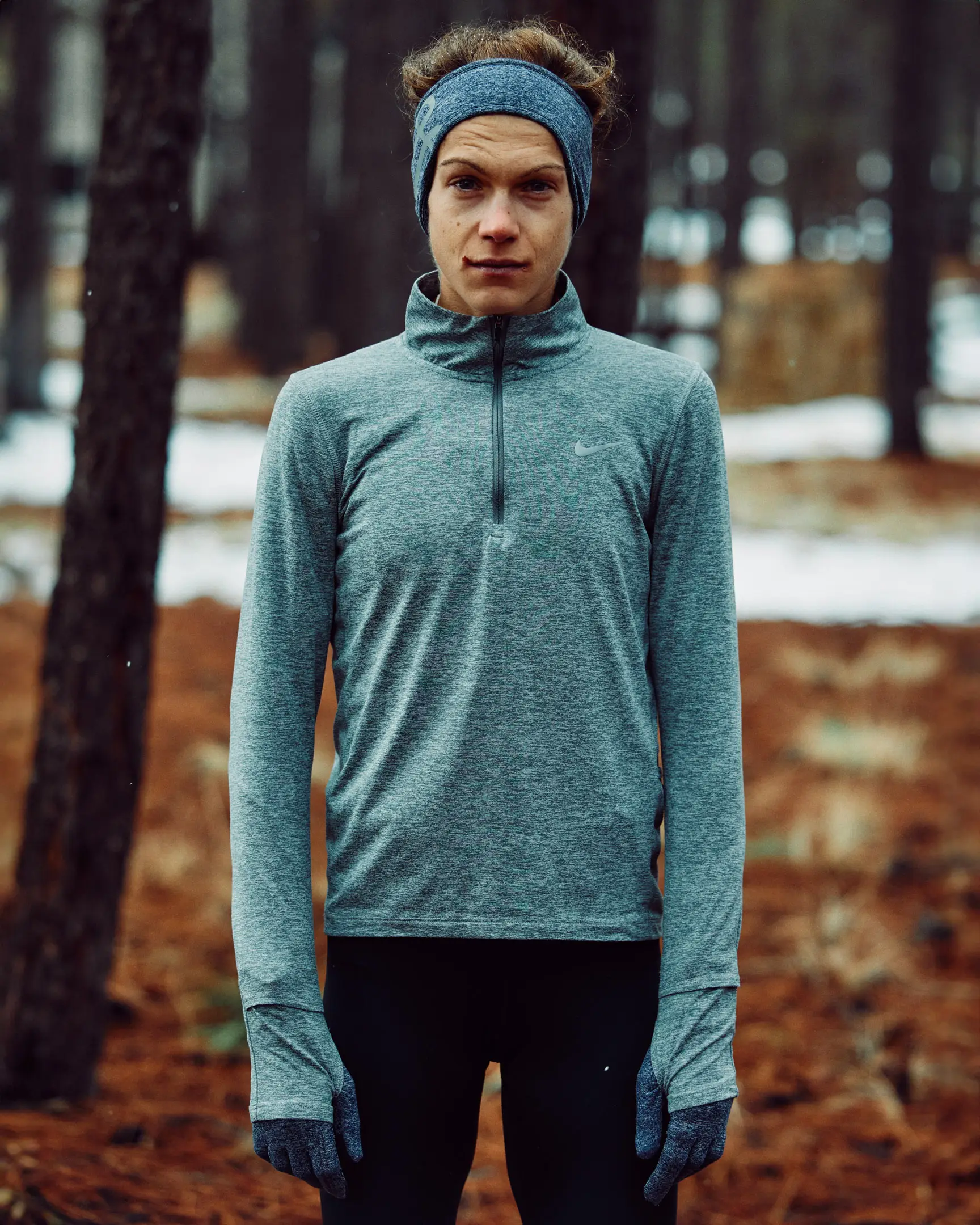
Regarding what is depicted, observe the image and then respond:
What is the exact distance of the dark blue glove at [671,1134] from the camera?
2.00m

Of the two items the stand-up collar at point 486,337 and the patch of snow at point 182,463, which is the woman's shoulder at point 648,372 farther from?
the patch of snow at point 182,463

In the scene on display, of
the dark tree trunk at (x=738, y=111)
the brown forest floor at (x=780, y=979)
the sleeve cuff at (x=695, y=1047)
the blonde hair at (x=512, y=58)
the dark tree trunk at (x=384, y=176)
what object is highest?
the dark tree trunk at (x=738, y=111)

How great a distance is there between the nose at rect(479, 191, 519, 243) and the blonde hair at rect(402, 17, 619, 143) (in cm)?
24

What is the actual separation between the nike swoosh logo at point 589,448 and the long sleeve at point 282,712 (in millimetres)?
357

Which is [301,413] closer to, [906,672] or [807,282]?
[906,672]

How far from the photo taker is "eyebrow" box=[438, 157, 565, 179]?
6.91ft

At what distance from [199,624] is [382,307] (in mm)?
3926

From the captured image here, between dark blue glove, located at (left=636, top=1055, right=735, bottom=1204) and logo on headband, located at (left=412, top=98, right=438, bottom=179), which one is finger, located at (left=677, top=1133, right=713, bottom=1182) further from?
logo on headband, located at (left=412, top=98, right=438, bottom=179)

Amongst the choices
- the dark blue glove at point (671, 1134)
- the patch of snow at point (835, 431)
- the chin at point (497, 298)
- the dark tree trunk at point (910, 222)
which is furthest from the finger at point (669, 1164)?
the dark tree trunk at point (910, 222)

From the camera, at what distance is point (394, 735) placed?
208 cm

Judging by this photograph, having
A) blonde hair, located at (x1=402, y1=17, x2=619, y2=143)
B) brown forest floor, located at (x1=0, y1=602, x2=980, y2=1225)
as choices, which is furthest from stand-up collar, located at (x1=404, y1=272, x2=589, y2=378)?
brown forest floor, located at (x1=0, y1=602, x2=980, y2=1225)

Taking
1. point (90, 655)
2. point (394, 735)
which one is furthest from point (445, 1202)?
point (90, 655)

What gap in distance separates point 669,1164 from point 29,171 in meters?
18.2

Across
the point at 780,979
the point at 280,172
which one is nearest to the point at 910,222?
the point at 280,172
